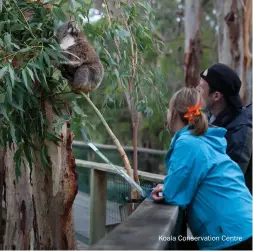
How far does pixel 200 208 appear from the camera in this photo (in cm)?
236

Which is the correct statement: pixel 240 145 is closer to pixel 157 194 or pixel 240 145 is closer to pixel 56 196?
pixel 157 194

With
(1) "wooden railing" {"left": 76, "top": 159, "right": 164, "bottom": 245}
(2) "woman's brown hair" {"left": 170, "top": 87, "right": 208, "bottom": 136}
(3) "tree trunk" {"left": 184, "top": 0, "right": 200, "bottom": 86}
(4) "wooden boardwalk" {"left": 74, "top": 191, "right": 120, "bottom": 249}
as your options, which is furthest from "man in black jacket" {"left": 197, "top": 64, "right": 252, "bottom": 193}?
(3) "tree trunk" {"left": 184, "top": 0, "right": 200, "bottom": 86}

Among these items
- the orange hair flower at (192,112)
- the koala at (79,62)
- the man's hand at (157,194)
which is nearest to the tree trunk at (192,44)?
the koala at (79,62)

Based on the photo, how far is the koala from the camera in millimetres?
3951

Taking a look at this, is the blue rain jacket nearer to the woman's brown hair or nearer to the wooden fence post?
the woman's brown hair

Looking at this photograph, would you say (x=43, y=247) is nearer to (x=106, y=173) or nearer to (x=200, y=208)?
(x=106, y=173)

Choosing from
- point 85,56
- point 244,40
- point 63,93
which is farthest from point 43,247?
point 244,40

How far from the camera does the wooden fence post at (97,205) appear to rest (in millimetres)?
5320

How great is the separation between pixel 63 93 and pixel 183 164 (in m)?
1.60

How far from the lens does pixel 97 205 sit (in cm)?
552

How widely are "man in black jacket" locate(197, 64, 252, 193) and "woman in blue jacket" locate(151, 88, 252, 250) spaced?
0.41m

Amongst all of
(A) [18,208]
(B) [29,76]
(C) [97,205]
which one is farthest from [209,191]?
(C) [97,205]

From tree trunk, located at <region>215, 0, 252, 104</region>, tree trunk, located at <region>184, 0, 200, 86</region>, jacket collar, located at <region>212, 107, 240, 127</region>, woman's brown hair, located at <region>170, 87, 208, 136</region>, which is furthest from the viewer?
tree trunk, located at <region>184, 0, 200, 86</region>

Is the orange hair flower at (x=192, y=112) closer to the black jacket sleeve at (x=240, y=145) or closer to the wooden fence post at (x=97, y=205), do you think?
the black jacket sleeve at (x=240, y=145)
